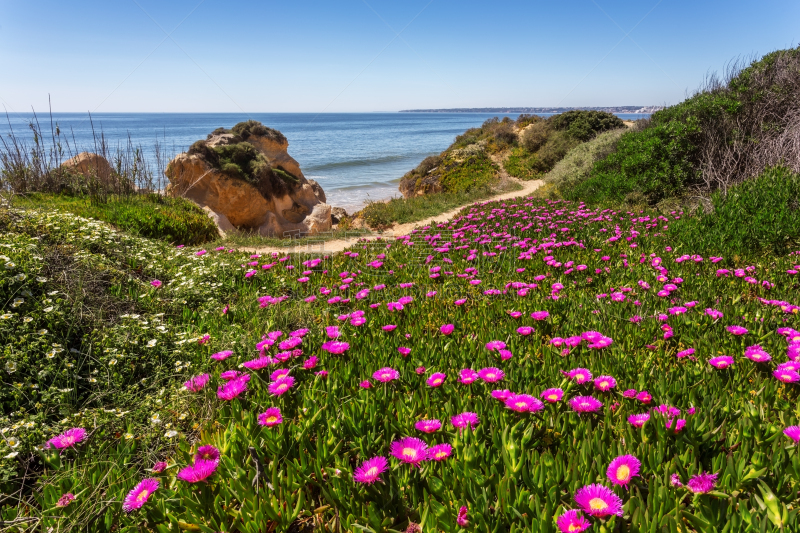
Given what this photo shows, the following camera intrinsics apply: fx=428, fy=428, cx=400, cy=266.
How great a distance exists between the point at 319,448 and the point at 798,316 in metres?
3.05

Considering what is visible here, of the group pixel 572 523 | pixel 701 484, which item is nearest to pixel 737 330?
pixel 701 484

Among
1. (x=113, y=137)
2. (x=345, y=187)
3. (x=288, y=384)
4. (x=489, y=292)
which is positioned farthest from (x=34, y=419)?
(x=113, y=137)

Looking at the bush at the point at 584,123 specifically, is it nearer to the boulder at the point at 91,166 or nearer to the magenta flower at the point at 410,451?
the boulder at the point at 91,166

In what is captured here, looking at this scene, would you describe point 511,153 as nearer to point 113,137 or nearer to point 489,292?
point 489,292

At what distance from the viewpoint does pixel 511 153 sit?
24219mm

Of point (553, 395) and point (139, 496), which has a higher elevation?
point (553, 395)

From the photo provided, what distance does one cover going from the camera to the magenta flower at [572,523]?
1.15 m

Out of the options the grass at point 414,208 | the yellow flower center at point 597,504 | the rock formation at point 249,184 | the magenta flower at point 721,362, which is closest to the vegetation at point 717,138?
the grass at point 414,208

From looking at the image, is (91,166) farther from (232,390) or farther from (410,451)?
(410,451)

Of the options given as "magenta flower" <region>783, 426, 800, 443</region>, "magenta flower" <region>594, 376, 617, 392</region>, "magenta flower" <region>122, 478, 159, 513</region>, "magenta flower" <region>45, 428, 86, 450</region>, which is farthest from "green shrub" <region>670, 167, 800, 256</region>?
"magenta flower" <region>45, 428, 86, 450</region>

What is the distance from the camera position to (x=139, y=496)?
53.8 inches

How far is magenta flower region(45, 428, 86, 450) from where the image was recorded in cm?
165

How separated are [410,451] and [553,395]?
67 cm

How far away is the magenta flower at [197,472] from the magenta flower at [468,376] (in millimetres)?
1025
